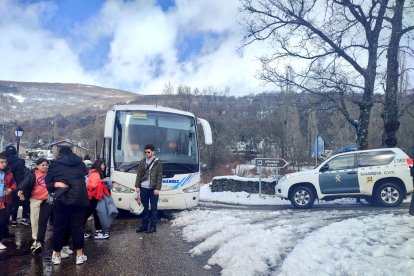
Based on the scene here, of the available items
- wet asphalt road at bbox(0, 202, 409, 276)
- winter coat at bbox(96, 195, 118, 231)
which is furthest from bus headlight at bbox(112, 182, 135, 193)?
winter coat at bbox(96, 195, 118, 231)

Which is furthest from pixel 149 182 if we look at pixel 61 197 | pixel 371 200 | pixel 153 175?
pixel 371 200

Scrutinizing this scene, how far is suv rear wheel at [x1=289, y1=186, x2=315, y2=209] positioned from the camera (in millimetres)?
13148

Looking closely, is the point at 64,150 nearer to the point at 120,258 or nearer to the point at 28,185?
the point at 28,185

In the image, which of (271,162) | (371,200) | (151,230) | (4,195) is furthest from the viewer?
(271,162)

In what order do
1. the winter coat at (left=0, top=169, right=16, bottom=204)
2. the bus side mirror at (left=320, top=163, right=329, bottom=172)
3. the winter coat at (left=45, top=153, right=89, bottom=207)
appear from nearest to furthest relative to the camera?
1. the winter coat at (left=45, top=153, right=89, bottom=207)
2. the winter coat at (left=0, top=169, right=16, bottom=204)
3. the bus side mirror at (left=320, top=163, right=329, bottom=172)

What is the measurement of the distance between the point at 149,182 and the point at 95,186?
128cm

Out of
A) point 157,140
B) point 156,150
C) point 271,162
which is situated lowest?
point 271,162

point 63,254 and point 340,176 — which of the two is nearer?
point 63,254

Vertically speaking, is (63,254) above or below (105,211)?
below

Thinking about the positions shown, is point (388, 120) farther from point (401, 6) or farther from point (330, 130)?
point (330, 130)

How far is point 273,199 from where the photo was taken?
1686 cm

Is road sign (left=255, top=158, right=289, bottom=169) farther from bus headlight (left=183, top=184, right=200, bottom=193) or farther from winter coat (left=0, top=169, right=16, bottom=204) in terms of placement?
winter coat (left=0, top=169, right=16, bottom=204)

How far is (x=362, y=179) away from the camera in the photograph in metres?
12.6

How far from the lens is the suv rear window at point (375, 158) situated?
12586 millimetres
